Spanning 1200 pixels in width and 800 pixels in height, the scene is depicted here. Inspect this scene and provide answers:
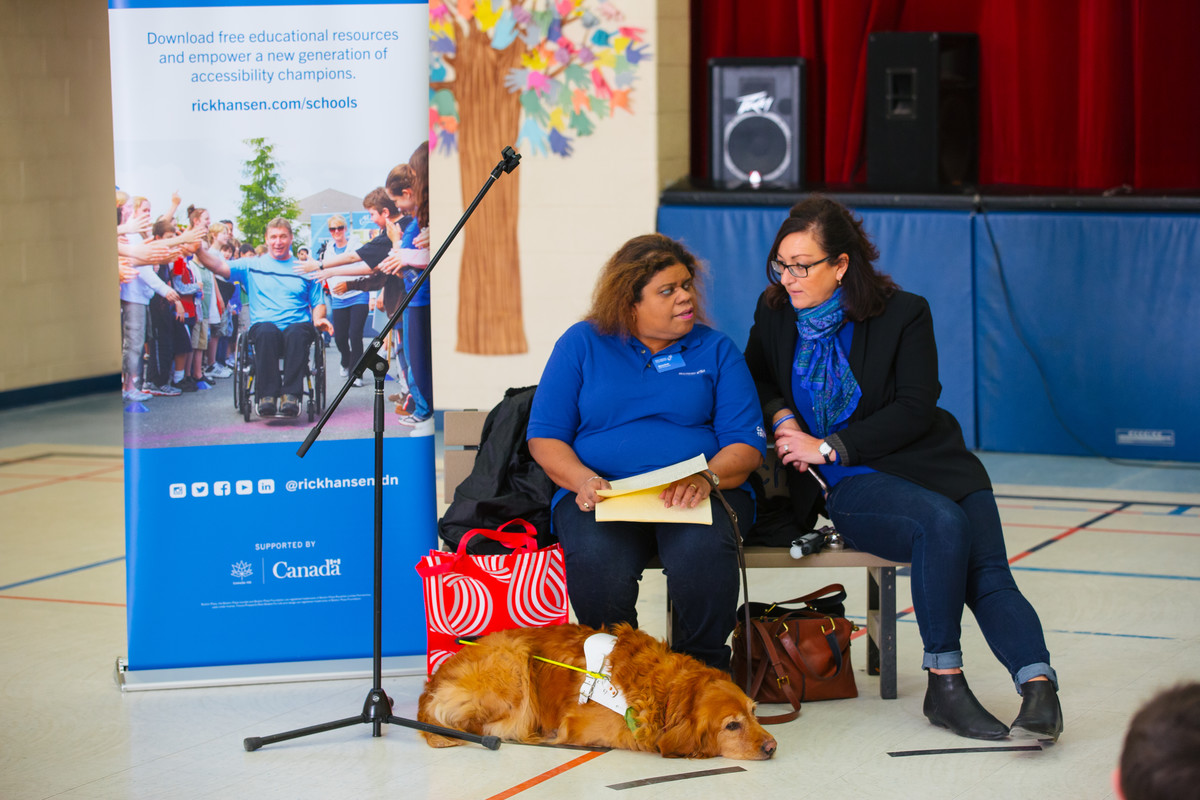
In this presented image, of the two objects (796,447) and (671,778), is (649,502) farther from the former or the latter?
(671,778)

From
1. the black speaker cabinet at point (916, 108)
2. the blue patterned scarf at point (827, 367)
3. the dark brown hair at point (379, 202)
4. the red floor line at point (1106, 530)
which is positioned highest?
the black speaker cabinet at point (916, 108)

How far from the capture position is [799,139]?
6.33 meters

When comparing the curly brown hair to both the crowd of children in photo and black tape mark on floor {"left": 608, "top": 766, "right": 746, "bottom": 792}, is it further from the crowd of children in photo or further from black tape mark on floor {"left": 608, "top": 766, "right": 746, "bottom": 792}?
black tape mark on floor {"left": 608, "top": 766, "right": 746, "bottom": 792}

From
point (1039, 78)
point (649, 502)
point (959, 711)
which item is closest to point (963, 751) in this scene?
point (959, 711)

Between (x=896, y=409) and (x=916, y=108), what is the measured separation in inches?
128

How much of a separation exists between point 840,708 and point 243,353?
1.59 m

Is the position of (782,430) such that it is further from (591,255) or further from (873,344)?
(591,255)

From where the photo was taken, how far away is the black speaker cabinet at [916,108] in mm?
6000

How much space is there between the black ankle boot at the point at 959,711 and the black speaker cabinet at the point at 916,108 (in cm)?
346

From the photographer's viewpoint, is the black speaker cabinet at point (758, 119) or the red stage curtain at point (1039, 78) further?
the black speaker cabinet at point (758, 119)

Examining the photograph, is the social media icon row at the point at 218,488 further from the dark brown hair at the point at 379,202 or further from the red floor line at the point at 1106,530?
the red floor line at the point at 1106,530

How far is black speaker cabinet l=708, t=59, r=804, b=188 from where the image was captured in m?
6.32

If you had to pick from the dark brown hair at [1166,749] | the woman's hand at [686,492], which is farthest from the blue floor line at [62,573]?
the dark brown hair at [1166,749]

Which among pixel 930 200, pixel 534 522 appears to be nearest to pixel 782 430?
pixel 534 522
